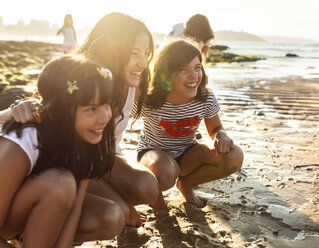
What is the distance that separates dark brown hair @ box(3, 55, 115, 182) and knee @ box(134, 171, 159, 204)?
0.61 meters

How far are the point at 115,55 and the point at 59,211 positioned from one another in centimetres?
111

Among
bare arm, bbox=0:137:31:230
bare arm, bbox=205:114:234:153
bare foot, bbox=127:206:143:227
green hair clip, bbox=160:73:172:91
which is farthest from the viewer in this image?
green hair clip, bbox=160:73:172:91

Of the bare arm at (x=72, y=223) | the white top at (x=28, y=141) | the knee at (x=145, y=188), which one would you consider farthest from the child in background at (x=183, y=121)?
the white top at (x=28, y=141)

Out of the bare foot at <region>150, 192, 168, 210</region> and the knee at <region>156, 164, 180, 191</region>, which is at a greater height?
the knee at <region>156, 164, 180, 191</region>

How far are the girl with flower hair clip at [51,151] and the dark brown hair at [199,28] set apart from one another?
376cm

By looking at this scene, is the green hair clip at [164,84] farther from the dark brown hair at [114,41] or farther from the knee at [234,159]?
the knee at [234,159]

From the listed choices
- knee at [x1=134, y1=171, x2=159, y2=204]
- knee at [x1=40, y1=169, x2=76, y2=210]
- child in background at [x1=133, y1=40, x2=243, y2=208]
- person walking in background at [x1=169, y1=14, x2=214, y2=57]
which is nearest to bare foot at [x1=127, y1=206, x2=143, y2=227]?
knee at [x1=134, y1=171, x2=159, y2=204]

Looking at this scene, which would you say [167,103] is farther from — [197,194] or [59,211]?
[59,211]

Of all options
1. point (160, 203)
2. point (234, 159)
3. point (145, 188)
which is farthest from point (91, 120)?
point (234, 159)

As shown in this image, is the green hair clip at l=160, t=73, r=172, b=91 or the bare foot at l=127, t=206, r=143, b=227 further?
the green hair clip at l=160, t=73, r=172, b=91

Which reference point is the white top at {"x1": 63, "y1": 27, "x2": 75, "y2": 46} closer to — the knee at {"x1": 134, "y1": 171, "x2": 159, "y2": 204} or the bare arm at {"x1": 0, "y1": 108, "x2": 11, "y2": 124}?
the knee at {"x1": 134, "y1": 171, "x2": 159, "y2": 204}

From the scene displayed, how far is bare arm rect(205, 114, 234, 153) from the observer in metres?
2.76

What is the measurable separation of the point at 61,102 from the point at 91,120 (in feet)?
0.57

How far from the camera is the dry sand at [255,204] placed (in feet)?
7.58
